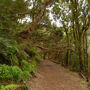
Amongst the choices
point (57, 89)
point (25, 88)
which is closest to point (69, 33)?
point (57, 89)

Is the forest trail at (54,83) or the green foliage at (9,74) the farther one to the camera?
the forest trail at (54,83)

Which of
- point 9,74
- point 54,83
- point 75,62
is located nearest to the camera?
point 9,74

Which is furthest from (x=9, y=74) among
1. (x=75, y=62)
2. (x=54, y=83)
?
(x=75, y=62)

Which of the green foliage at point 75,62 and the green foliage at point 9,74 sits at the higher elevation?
the green foliage at point 9,74

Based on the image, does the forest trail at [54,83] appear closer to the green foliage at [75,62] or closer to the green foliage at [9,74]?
the green foliage at [9,74]

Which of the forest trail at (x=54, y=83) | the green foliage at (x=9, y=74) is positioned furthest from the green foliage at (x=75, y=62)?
the green foliage at (x=9, y=74)

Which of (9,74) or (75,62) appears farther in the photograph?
(75,62)

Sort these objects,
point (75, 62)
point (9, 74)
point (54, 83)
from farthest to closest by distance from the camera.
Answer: point (75, 62) → point (54, 83) → point (9, 74)

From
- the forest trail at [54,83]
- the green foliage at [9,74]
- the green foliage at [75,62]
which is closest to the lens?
the green foliage at [9,74]

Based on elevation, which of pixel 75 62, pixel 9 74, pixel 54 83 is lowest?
pixel 75 62

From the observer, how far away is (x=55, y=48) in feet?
41.5

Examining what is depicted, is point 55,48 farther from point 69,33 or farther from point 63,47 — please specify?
point 69,33

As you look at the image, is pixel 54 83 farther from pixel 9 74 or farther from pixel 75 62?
pixel 75 62

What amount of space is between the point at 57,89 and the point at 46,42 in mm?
7556
